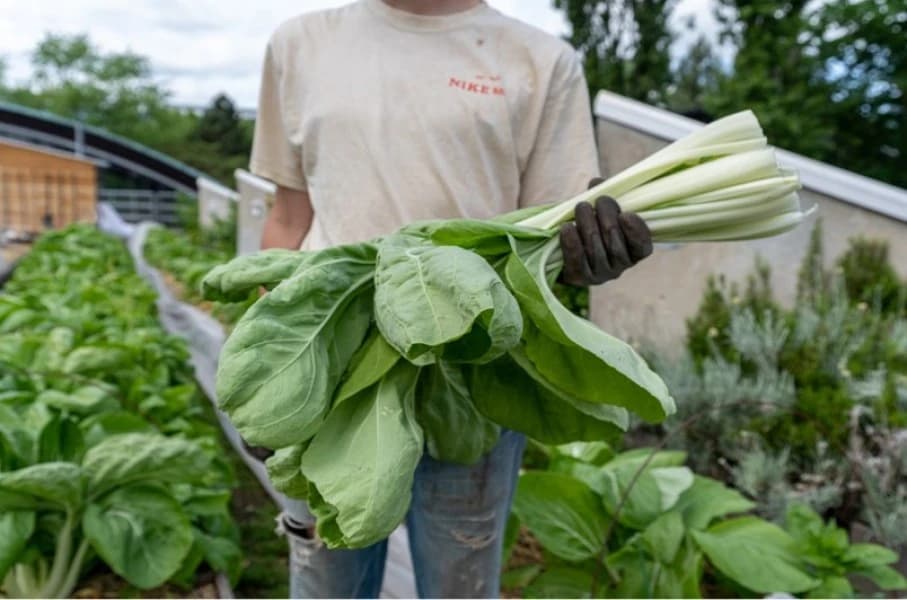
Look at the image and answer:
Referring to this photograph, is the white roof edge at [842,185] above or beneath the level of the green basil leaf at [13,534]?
above

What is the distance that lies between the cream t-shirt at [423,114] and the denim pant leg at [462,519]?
538 millimetres

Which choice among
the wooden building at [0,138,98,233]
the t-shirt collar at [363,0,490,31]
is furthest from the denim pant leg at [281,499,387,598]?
the wooden building at [0,138,98,233]

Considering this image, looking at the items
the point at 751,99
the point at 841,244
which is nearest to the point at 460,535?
the point at 841,244

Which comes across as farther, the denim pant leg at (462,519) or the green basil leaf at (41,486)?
the green basil leaf at (41,486)

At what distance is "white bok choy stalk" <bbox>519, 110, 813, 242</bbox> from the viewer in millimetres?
1514

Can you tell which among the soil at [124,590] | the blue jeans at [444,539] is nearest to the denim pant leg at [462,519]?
the blue jeans at [444,539]

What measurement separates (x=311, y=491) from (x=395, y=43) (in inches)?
41.6

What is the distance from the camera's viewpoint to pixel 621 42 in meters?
16.7

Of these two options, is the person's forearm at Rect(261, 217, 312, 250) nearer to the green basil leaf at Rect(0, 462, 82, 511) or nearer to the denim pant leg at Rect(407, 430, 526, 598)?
the denim pant leg at Rect(407, 430, 526, 598)

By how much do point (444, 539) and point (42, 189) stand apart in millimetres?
20257

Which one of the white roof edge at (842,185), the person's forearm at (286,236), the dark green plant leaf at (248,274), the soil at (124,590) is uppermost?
the white roof edge at (842,185)

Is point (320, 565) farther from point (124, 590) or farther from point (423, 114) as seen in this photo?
point (124, 590)

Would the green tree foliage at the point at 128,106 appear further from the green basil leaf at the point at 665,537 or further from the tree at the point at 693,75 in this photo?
the green basil leaf at the point at 665,537

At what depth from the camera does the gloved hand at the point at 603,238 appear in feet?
4.92
